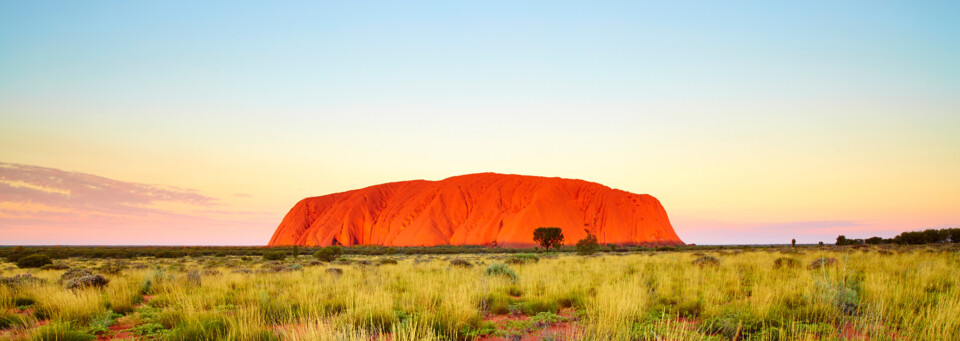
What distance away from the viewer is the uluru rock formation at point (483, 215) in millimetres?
88812

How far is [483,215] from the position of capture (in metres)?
95.2

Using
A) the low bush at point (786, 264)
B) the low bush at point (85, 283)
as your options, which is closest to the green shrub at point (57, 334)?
the low bush at point (85, 283)

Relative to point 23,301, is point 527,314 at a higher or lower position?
higher

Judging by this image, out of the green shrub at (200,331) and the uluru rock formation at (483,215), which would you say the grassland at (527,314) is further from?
the uluru rock formation at (483,215)

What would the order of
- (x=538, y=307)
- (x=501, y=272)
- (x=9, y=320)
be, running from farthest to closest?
(x=501, y=272) < (x=538, y=307) < (x=9, y=320)

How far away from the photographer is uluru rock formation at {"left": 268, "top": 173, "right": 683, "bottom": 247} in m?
88.8

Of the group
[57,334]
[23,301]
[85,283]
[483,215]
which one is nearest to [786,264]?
[57,334]

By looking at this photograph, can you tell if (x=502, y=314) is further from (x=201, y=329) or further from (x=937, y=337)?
(x=937, y=337)

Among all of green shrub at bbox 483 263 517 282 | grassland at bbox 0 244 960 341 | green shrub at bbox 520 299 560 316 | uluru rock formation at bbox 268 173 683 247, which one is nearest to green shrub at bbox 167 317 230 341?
grassland at bbox 0 244 960 341

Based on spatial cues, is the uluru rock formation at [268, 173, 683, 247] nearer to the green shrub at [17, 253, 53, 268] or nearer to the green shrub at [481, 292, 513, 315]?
the green shrub at [17, 253, 53, 268]

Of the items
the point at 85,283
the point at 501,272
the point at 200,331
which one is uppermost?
the point at 200,331

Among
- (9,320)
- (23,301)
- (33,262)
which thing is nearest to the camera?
(9,320)

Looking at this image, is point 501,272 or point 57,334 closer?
Result: point 57,334

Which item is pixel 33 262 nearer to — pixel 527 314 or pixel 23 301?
pixel 23 301
